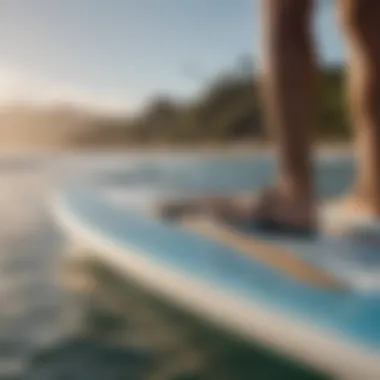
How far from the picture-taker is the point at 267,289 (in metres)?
0.92

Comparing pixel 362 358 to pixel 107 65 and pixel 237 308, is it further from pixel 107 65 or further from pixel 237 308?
pixel 107 65

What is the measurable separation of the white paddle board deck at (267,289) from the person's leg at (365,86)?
20 centimetres

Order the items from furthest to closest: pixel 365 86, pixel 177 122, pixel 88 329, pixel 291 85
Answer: pixel 177 122, pixel 365 86, pixel 291 85, pixel 88 329

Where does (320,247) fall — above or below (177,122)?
below

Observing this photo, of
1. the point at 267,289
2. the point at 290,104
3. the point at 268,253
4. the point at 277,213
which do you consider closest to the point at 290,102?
the point at 290,104

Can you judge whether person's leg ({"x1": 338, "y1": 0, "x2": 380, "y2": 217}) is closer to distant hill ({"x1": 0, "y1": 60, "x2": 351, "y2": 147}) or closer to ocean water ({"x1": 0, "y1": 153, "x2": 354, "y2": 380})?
ocean water ({"x1": 0, "y1": 153, "x2": 354, "y2": 380})

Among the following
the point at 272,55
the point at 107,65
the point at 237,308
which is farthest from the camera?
the point at 107,65

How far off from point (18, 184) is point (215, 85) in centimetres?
154

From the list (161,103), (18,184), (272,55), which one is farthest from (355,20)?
(161,103)

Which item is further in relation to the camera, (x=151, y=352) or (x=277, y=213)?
(x=277, y=213)

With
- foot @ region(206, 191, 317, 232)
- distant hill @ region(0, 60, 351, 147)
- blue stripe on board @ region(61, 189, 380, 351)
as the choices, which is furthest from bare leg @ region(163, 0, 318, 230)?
distant hill @ region(0, 60, 351, 147)

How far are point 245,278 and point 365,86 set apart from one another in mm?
523

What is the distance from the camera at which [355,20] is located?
1.31 m

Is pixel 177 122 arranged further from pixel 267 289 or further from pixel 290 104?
pixel 267 289
